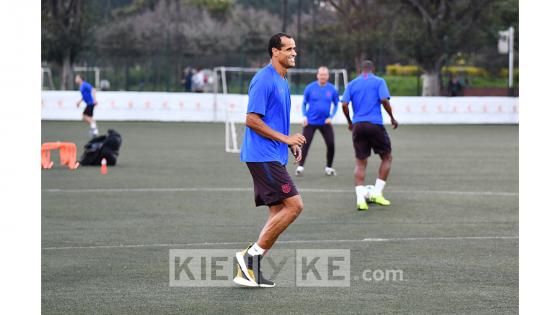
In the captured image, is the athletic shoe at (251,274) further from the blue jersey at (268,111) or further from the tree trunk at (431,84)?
the tree trunk at (431,84)

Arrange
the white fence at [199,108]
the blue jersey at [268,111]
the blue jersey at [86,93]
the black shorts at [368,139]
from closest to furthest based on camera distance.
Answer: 1. the blue jersey at [268,111]
2. the black shorts at [368,139]
3. the blue jersey at [86,93]
4. the white fence at [199,108]

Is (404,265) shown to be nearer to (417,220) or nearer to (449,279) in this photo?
(449,279)

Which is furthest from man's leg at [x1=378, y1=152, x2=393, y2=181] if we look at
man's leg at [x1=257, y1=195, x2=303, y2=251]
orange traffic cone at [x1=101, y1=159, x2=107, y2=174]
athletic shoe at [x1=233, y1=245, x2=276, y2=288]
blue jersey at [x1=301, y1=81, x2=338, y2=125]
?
orange traffic cone at [x1=101, y1=159, x2=107, y2=174]

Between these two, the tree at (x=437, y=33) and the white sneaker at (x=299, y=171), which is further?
the tree at (x=437, y=33)

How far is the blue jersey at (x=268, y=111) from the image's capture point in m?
8.88

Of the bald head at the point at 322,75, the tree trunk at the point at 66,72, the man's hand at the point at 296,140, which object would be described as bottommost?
the man's hand at the point at 296,140

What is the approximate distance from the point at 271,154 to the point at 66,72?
43.6 m

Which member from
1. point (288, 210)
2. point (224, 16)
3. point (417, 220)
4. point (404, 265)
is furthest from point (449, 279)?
point (224, 16)

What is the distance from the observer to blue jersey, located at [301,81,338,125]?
2036 centimetres

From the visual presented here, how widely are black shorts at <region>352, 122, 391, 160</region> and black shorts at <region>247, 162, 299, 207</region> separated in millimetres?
6058

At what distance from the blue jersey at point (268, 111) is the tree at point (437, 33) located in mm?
41244

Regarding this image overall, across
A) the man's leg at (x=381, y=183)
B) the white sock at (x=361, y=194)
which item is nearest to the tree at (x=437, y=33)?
the man's leg at (x=381, y=183)

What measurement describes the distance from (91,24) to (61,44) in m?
2.50

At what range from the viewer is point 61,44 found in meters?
50.9
